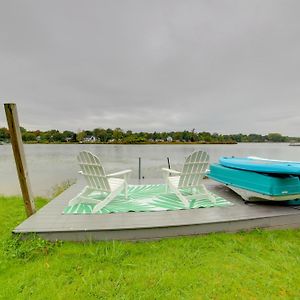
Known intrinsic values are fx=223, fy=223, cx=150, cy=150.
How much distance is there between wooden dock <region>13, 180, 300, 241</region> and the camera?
9.29 ft

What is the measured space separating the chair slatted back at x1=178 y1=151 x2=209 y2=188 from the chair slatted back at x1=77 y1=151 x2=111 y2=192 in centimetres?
130

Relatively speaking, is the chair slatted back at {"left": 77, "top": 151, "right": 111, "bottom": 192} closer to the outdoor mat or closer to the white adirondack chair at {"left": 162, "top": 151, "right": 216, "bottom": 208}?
the outdoor mat

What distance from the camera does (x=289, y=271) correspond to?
2277 mm

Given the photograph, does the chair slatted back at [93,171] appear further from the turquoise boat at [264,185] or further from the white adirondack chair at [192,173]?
the turquoise boat at [264,185]

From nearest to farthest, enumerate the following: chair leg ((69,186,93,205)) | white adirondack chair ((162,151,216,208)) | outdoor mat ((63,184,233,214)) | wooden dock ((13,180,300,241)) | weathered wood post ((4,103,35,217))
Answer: wooden dock ((13,180,300,241)) < weathered wood post ((4,103,35,217)) < outdoor mat ((63,184,233,214)) < white adirondack chair ((162,151,216,208)) < chair leg ((69,186,93,205))

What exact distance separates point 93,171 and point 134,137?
35960mm

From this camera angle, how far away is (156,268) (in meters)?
2.31

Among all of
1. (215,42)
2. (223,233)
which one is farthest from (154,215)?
(215,42)

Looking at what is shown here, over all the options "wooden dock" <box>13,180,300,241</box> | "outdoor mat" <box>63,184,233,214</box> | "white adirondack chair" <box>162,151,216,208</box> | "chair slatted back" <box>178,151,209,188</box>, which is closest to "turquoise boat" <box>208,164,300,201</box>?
"wooden dock" <box>13,180,300,241</box>

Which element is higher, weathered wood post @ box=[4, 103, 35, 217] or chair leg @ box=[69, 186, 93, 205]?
weathered wood post @ box=[4, 103, 35, 217]

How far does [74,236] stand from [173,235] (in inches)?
50.2

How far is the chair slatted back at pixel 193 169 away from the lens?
3828 millimetres

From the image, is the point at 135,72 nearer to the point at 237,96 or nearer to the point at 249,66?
the point at 249,66

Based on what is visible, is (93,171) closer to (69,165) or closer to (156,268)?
(156,268)
